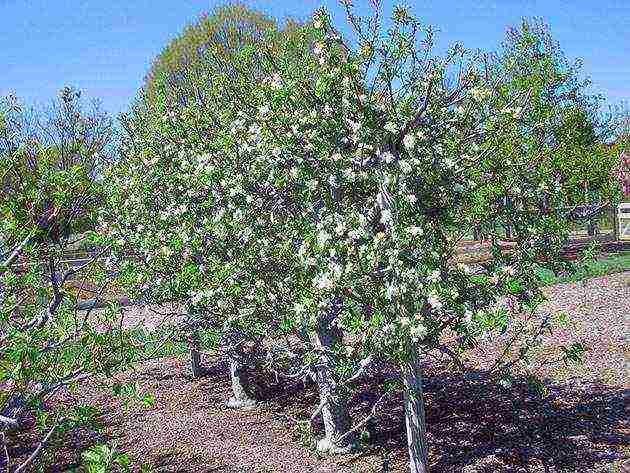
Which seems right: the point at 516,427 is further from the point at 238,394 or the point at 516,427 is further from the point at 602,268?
the point at 602,268

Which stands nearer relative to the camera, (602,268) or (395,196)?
(395,196)

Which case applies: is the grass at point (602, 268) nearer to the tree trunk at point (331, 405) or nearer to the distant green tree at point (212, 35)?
the tree trunk at point (331, 405)

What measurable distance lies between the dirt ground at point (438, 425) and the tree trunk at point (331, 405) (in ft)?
0.84

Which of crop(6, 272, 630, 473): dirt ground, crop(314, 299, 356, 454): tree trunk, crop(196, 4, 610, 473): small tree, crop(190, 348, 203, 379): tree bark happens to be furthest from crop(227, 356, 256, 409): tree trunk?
crop(196, 4, 610, 473): small tree

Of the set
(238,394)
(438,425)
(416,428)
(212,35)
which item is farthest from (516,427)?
(212,35)

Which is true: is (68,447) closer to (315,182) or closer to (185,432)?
(185,432)

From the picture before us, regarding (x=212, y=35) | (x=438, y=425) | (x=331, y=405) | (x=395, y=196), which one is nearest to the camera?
(x=395, y=196)

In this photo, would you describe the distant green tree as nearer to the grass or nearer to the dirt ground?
the grass

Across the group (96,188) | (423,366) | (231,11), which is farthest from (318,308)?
(231,11)

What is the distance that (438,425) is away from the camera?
11.1 metres

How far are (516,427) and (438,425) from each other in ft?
4.36

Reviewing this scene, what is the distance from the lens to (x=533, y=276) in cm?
807

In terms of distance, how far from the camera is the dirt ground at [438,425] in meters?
9.65

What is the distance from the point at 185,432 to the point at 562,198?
27.5ft
